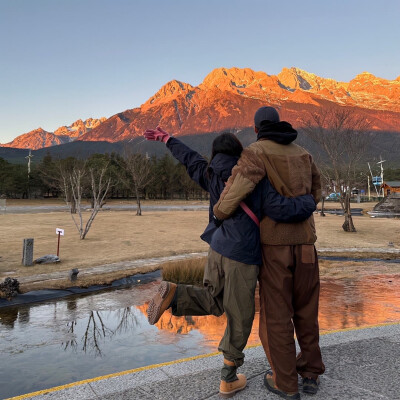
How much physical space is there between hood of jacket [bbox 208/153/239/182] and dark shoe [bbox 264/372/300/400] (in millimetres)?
1469

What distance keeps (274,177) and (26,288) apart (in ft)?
23.6

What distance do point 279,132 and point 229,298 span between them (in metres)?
1.24

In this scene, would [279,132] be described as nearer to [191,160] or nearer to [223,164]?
[223,164]

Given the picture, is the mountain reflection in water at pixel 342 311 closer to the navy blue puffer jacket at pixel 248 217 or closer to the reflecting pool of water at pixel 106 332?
the reflecting pool of water at pixel 106 332

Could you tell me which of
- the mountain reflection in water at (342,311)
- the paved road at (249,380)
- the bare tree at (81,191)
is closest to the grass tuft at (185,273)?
the mountain reflection in water at (342,311)

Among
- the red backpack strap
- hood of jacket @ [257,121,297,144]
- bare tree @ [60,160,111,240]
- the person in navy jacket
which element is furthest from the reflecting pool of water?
bare tree @ [60,160,111,240]

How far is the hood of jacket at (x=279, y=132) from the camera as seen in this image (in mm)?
3023

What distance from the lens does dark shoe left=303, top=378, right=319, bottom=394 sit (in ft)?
9.57

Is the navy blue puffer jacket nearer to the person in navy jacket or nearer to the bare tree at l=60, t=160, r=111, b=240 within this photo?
the person in navy jacket

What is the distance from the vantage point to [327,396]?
9.34ft

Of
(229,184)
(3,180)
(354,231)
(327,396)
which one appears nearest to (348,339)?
(327,396)

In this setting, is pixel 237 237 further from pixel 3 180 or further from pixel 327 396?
pixel 3 180

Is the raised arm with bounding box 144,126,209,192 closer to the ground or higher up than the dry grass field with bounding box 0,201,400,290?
higher up

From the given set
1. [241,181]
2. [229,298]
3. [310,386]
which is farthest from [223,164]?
[310,386]
